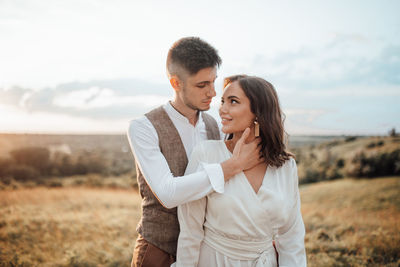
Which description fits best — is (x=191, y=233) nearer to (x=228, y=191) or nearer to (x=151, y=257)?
(x=228, y=191)

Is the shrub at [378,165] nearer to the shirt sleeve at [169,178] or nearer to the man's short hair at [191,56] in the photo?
the man's short hair at [191,56]

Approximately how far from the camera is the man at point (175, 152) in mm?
1871

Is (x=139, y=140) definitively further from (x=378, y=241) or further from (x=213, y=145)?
(x=378, y=241)

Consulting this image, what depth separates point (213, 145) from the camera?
212 centimetres

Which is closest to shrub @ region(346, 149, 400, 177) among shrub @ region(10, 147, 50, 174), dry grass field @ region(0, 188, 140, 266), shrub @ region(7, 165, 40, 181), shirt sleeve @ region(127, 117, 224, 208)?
dry grass field @ region(0, 188, 140, 266)

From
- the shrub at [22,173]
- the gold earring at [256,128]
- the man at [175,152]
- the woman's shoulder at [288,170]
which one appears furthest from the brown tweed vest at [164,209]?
the shrub at [22,173]

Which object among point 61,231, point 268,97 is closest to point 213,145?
point 268,97

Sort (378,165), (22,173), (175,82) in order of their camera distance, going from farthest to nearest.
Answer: (22,173), (378,165), (175,82)

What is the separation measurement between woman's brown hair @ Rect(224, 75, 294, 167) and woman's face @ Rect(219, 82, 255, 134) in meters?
0.04

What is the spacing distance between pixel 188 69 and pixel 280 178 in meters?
1.21

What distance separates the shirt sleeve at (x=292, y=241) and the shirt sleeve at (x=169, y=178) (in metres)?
0.61

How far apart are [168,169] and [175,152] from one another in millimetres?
265

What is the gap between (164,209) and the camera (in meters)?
2.25

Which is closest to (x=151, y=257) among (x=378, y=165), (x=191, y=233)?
(x=191, y=233)
